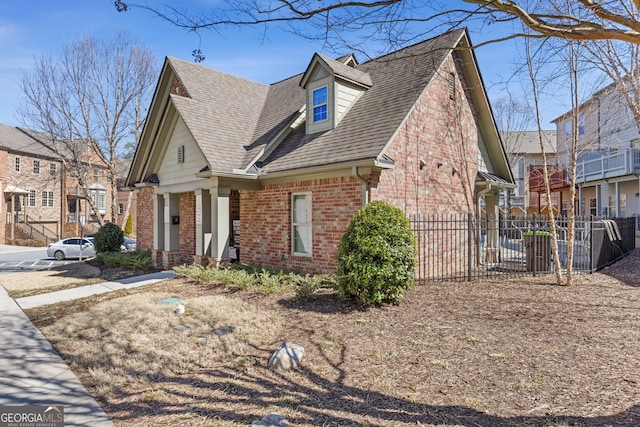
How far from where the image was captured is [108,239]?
17703 mm

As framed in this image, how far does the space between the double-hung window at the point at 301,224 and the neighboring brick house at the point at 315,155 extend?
30mm

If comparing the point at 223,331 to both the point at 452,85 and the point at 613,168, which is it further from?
the point at 613,168

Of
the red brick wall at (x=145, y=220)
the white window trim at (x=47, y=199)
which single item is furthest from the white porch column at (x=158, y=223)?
the white window trim at (x=47, y=199)

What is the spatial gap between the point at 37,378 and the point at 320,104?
955 cm

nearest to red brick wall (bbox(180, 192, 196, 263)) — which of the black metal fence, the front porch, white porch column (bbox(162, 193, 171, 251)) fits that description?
the front porch

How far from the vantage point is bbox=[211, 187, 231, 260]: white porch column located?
37.8 ft

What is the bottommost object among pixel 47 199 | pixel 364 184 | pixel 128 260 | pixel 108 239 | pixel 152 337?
pixel 152 337

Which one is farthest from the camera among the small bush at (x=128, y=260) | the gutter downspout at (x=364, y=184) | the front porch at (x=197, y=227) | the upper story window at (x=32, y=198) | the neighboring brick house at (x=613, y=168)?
the upper story window at (x=32, y=198)

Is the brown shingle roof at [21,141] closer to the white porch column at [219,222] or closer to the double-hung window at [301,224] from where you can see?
the white porch column at [219,222]

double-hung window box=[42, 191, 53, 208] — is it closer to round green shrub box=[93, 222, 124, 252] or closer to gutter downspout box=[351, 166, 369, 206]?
round green shrub box=[93, 222, 124, 252]

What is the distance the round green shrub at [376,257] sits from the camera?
23.2 ft

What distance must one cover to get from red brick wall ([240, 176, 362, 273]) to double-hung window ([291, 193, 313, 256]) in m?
0.13

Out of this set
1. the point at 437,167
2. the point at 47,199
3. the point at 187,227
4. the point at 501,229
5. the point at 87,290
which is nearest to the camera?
the point at 501,229

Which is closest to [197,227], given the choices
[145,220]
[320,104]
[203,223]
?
[203,223]
